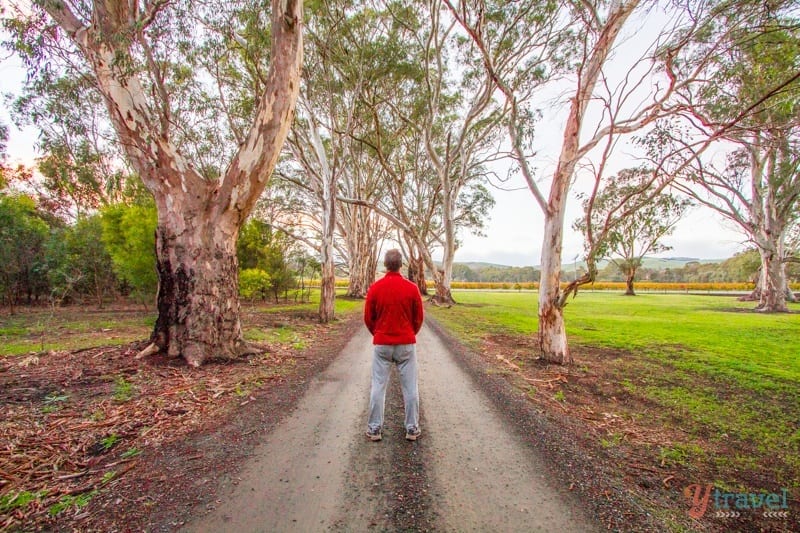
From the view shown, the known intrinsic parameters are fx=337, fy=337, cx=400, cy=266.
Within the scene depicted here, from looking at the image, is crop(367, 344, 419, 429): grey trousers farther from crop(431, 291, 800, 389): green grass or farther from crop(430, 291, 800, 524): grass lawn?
crop(431, 291, 800, 389): green grass

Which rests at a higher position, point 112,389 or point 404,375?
point 404,375

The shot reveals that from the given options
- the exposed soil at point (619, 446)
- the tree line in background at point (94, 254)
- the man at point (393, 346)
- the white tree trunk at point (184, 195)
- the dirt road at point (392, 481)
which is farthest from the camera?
the tree line in background at point (94, 254)

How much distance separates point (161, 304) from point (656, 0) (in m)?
9.87

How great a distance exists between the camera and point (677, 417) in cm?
415

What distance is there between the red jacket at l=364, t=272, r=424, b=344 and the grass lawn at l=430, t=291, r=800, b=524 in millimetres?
2281

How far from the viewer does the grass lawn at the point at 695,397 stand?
3.10 meters

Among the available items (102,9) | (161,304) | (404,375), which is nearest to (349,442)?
(404,375)

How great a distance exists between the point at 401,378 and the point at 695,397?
4.48 metres

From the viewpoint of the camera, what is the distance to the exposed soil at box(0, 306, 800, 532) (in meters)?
2.31


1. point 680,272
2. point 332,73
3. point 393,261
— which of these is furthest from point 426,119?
point 680,272

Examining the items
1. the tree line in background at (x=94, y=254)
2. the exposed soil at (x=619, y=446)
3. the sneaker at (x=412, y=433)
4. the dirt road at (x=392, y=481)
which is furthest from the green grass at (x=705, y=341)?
the tree line in background at (x=94, y=254)

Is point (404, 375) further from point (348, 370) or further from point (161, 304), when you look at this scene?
point (161, 304)
